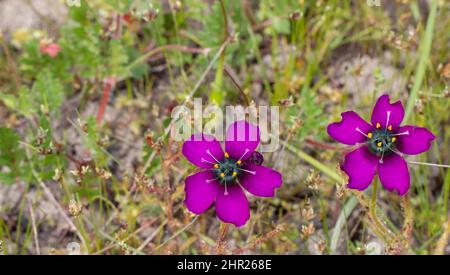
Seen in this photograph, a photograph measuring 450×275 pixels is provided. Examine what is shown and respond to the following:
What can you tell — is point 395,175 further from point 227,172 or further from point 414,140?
point 227,172

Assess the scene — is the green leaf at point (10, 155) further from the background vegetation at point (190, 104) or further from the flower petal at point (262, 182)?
the flower petal at point (262, 182)

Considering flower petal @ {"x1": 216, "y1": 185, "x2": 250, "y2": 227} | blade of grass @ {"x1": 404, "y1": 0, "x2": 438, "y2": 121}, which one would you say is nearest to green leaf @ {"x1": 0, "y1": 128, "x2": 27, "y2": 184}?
flower petal @ {"x1": 216, "y1": 185, "x2": 250, "y2": 227}

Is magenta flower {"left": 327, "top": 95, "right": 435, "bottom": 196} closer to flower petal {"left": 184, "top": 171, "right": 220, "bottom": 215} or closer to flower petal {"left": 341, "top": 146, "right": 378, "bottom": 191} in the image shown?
flower petal {"left": 341, "top": 146, "right": 378, "bottom": 191}

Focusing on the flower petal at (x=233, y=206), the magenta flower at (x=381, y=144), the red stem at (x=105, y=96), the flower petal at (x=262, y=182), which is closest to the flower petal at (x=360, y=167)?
the magenta flower at (x=381, y=144)
